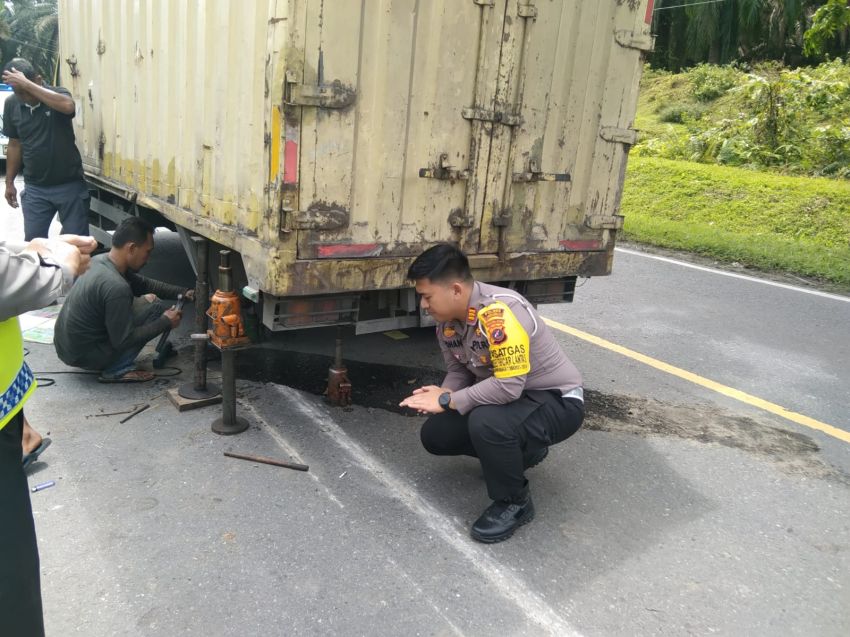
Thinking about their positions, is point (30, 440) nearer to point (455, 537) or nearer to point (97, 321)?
point (97, 321)

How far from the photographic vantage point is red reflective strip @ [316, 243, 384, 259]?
11.3ft

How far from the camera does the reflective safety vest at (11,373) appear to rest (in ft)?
5.52

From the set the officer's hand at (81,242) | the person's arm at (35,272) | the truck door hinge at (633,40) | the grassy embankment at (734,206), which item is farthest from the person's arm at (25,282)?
the grassy embankment at (734,206)

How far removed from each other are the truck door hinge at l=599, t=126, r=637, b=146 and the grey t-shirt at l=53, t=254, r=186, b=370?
3.03m

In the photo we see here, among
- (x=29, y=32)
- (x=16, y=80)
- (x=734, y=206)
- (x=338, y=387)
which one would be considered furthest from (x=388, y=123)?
(x=29, y=32)

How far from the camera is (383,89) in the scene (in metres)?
3.41

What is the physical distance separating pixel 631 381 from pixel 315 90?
2970 mm

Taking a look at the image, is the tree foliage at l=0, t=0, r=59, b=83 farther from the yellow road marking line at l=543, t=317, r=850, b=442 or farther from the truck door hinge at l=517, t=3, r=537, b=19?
the truck door hinge at l=517, t=3, r=537, b=19

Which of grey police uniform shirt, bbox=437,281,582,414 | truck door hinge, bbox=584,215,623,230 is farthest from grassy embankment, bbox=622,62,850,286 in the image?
grey police uniform shirt, bbox=437,281,582,414

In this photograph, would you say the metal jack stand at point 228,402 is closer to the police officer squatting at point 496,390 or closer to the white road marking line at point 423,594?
the police officer squatting at point 496,390

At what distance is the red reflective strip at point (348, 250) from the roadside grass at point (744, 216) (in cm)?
669

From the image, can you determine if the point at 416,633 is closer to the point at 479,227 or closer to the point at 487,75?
the point at 479,227

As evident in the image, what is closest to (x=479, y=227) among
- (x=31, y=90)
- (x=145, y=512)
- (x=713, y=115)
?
(x=145, y=512)

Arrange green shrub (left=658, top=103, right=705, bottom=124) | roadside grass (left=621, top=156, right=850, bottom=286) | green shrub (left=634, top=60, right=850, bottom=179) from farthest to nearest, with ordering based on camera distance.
Answer: green shrub (left=658, top=103, right=705, bottom=124), green shrub (left=634, top=60, right=850, bottom=179), roadside grass (left=621, top=156, right=850, bottom=286)
